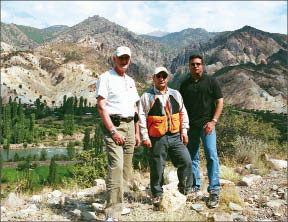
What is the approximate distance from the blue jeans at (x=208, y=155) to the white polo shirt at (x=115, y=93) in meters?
1.65

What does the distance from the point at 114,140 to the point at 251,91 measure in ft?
455

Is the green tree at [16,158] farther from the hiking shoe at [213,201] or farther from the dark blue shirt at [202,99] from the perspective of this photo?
the hiking shoe at [213,201]

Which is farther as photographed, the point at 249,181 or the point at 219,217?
the point at 249,181

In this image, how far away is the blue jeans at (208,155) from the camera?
15.8ft

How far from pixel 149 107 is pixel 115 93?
2.89ft

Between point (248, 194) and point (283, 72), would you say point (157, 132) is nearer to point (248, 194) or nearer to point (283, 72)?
point (248, 194)

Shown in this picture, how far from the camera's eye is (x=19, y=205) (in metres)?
4.67

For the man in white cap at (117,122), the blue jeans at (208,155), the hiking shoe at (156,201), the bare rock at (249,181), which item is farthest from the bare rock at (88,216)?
the bare rock at (249,181)

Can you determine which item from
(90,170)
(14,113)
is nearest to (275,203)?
(90,170)

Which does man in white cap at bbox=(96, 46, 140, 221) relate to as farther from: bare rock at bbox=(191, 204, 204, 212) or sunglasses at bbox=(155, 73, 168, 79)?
bare rock at bbox=(191, 204, 204, 212)

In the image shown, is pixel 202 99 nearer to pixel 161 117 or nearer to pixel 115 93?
pixel 161 117

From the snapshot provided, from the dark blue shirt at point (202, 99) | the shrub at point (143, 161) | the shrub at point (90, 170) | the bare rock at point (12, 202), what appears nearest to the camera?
the bare rock at point (12, 202)

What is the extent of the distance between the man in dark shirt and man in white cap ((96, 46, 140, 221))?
128 cm

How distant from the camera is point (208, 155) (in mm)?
4926
